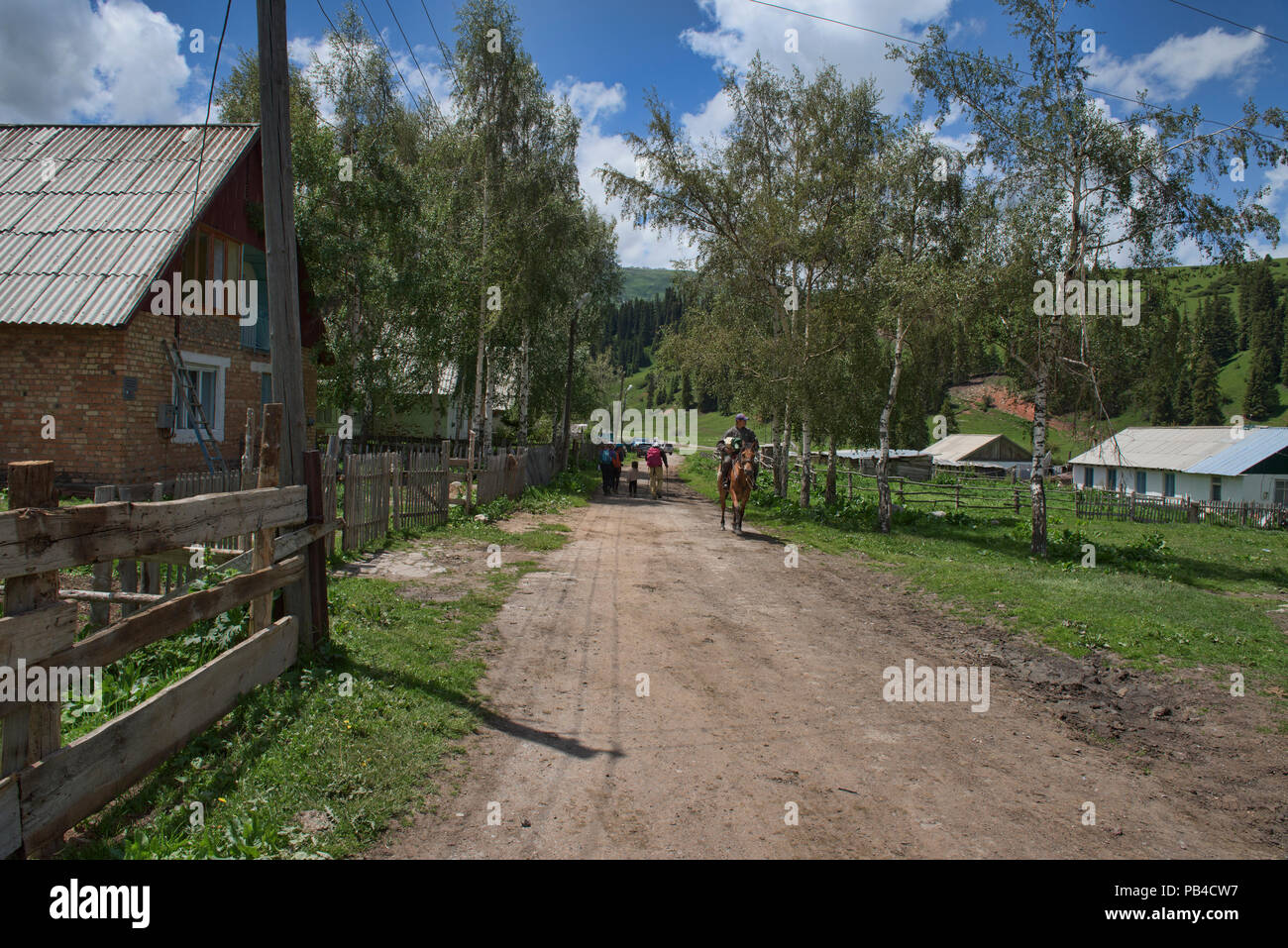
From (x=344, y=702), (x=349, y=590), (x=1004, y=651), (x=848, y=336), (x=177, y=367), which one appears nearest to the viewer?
(x=344, y=702)

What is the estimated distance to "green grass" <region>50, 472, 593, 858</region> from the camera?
364 centimetres

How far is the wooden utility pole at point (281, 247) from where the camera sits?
606cm

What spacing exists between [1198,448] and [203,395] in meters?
57.8

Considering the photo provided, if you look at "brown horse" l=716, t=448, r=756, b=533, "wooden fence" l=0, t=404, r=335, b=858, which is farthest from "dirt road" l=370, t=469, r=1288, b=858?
"brown horse" l=716, t=448, r=756, b=533

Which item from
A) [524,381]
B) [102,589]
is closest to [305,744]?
[102,589]

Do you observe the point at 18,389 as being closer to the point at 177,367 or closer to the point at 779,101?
the point at 177,367

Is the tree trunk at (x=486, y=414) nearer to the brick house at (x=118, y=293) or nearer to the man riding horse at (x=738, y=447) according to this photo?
the man riding horse at (x=738, y=447)

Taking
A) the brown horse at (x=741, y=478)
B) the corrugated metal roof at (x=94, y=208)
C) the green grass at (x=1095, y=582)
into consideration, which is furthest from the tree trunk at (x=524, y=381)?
the brown horse at (x=741, y=478)

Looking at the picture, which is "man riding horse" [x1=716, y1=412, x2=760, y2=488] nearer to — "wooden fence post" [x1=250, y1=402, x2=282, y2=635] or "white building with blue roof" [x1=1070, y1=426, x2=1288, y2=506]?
"wooden fence post" [x1=250, y1=402, x2=282, y2=635]

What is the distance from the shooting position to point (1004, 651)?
26.8 feet

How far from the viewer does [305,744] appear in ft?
15.1

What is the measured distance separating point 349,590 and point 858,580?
25.8 feet

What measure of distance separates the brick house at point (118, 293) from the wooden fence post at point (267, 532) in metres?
9.86
